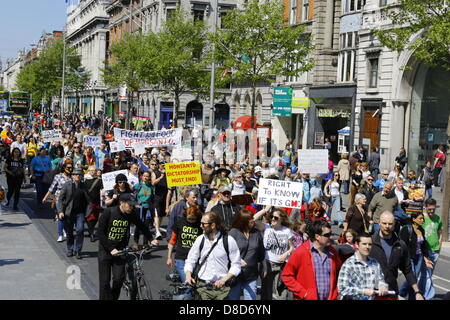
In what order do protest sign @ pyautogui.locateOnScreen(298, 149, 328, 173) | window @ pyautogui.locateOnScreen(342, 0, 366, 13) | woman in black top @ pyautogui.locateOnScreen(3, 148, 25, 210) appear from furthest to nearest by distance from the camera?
window @ pyautogui.locateOnScreen(342, 0, 366, 13), woman in black top @ pyautogui.locateOnScreen(3, 148, 25, 210), protest sign @ pyautogui.locateOnScreen(298, 149, 328, 173)

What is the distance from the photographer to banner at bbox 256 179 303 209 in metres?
12.7

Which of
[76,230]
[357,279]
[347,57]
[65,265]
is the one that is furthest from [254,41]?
[357,279]

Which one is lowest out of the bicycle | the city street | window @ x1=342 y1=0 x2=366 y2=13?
the city street

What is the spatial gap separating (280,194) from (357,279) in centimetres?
561

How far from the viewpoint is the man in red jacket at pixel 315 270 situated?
7508 millimetres

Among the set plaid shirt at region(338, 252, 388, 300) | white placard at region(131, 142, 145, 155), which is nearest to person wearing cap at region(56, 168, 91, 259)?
plaid shirt at region(338, 252, 388, 300)

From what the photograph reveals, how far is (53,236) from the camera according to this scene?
16234 mm

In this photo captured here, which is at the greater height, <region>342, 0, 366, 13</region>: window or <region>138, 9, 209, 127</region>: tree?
<region>342, 0, 366, 13</region>: window

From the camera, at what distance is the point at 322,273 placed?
7559mm

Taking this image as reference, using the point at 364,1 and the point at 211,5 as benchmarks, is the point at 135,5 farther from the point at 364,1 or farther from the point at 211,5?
the point at 364,1

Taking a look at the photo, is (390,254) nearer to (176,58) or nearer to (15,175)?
(15,175)

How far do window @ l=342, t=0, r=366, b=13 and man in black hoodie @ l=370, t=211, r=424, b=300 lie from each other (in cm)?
2973

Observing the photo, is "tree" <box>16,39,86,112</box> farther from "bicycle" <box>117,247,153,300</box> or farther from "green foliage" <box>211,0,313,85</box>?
"bicycle" <box>117,247,153,300</box>

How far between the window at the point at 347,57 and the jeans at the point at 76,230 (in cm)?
2652
